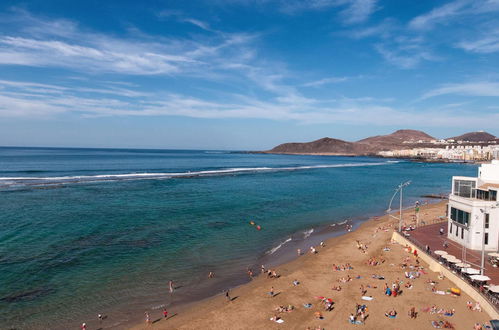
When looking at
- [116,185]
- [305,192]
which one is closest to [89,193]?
[116,185]

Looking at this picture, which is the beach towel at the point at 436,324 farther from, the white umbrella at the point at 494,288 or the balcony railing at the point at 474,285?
the white umbrella at the point at 494,288

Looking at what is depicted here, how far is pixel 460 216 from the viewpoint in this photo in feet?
92.5

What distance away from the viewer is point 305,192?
67.4 meters

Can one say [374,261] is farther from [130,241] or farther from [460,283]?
[130,241]

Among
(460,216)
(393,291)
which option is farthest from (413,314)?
(460,216)

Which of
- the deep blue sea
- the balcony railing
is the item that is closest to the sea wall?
the balcony railing

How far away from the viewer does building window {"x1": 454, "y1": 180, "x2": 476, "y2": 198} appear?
92.7 feet

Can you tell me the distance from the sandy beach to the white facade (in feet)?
16.5

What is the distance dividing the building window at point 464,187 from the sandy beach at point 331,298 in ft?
24.2

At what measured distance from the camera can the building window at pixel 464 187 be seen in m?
28.3

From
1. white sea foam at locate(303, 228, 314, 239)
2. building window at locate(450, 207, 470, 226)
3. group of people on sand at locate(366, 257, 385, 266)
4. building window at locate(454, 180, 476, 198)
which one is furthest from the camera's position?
white sea foam at locate(303, 228, 314, 239)

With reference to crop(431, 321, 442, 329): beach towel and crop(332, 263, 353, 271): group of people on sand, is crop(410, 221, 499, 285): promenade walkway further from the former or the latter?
crop(332, 263, 353, 271): group of people on sand

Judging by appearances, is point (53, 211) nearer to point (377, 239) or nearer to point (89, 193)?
point (89, 193)

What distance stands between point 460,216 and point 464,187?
2668 millimetres
